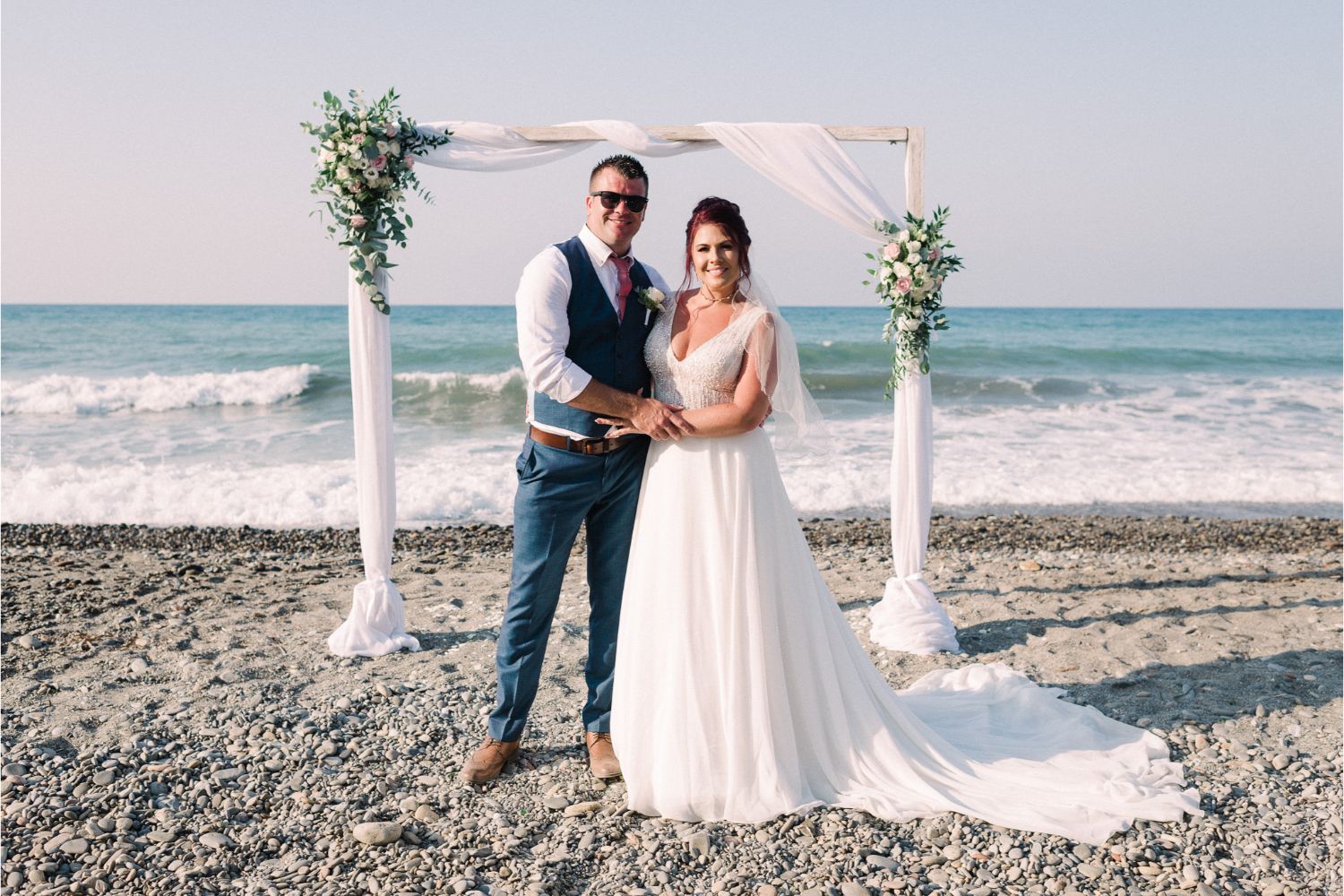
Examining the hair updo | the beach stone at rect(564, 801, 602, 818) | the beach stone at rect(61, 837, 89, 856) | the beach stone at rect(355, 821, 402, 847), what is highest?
the hair updo

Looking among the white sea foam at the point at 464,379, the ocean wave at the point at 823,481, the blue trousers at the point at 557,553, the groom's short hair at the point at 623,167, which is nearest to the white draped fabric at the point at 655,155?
the groom's short hair at the point at 623,167

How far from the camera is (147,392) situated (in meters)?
17.6

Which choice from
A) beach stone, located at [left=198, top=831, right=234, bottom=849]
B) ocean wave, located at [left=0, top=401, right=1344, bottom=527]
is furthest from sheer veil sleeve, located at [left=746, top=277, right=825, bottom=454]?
ocean wave, located at [left=0, top=401, right=1344, bottom=527]

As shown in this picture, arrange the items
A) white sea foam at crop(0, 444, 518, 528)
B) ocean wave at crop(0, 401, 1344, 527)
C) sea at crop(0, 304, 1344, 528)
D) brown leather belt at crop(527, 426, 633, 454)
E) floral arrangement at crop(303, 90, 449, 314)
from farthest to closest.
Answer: sea at crop(0, 304, 1344, 528), ocean wave at crop(0, 401, 1344, 527), white sea foam at crop(0, 444, 518, 528), floral arrangement at crop(303, 90, 449, 314), brown leather belt at crop(527, 426, 633, 454)

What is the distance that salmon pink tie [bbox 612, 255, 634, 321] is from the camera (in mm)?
3469

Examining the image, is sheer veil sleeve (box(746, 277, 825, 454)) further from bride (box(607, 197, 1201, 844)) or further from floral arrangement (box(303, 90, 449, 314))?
floral arrangement (box(303, 90, 449, 314))

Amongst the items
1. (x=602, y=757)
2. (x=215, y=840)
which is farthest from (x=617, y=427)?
(x=215, y=840)

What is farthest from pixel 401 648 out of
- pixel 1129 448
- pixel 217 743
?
pixel 1129 448

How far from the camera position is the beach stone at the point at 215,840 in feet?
10.3

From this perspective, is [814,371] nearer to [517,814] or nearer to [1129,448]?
[1129,448]

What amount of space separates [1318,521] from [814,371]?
12428mm

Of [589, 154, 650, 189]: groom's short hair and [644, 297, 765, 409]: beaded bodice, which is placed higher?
[589, 154, 650, 189]: groom's short hair

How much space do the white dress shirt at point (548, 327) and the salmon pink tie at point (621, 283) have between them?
0.63 ft

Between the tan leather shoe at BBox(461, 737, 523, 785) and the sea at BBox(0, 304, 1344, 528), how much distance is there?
1792 millimetres
